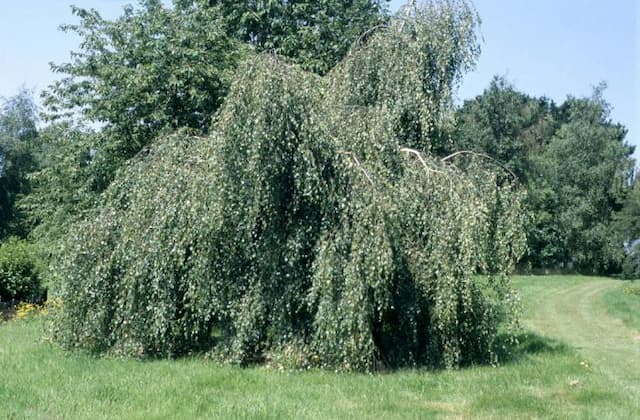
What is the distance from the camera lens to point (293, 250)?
838cm

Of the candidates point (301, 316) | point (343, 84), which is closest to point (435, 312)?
point (301, 316)

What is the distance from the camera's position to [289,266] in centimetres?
843

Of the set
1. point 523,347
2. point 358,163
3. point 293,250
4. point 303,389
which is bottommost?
point 303,389

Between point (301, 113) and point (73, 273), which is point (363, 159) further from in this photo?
point (73, 273)

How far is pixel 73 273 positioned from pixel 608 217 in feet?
99.5

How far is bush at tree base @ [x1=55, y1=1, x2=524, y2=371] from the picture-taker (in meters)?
8.05

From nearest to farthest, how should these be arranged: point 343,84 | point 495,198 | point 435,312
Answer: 1. point 435,312
2. point 495,198
3. point 343,84

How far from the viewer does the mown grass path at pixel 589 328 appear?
9.09 m

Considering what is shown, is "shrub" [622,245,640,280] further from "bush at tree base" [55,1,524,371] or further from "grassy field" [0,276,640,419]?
"bush at tree base" [55,1,524,371]

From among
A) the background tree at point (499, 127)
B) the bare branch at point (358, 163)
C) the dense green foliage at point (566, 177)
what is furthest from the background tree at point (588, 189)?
the bare branch at point (358, 163)

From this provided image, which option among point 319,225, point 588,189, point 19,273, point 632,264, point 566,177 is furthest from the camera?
point 566,177

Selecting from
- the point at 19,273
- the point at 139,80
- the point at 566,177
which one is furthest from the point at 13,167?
the point at 566,177

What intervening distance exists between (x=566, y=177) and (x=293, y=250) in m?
28.1

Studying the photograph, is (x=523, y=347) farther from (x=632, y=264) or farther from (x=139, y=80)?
(x=632, y=264)
